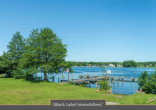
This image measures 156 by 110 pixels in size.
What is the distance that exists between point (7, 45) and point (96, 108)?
33.0 m

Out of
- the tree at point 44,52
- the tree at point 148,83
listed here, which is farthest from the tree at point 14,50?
the tree at point 148,83

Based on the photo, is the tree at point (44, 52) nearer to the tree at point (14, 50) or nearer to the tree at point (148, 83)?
the tree at point (14, 50)

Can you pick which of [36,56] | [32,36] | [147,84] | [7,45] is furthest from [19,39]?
[147,84]

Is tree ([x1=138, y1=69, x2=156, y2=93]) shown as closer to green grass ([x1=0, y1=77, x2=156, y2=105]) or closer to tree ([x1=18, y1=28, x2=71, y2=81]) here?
green grass ([x1=0, y1=77, x2=156, y2=105])

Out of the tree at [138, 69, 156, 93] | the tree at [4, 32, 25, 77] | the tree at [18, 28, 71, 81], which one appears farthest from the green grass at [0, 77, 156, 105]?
the tree at [4, 32, 25, 77]

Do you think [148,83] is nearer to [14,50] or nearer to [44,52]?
[44,52]

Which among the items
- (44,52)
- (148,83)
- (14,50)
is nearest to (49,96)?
(148,83)

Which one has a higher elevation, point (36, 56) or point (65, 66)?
point (36, 56)

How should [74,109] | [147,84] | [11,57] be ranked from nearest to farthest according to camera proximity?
1. [74,109]
2. [147,84]
3. [11,57]

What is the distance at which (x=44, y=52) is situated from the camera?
994 inches

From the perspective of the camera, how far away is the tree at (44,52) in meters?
24.2

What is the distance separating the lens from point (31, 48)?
24203mm

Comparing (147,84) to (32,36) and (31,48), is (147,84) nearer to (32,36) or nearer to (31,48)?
(31,48)

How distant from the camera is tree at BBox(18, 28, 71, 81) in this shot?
2422 centimetres
